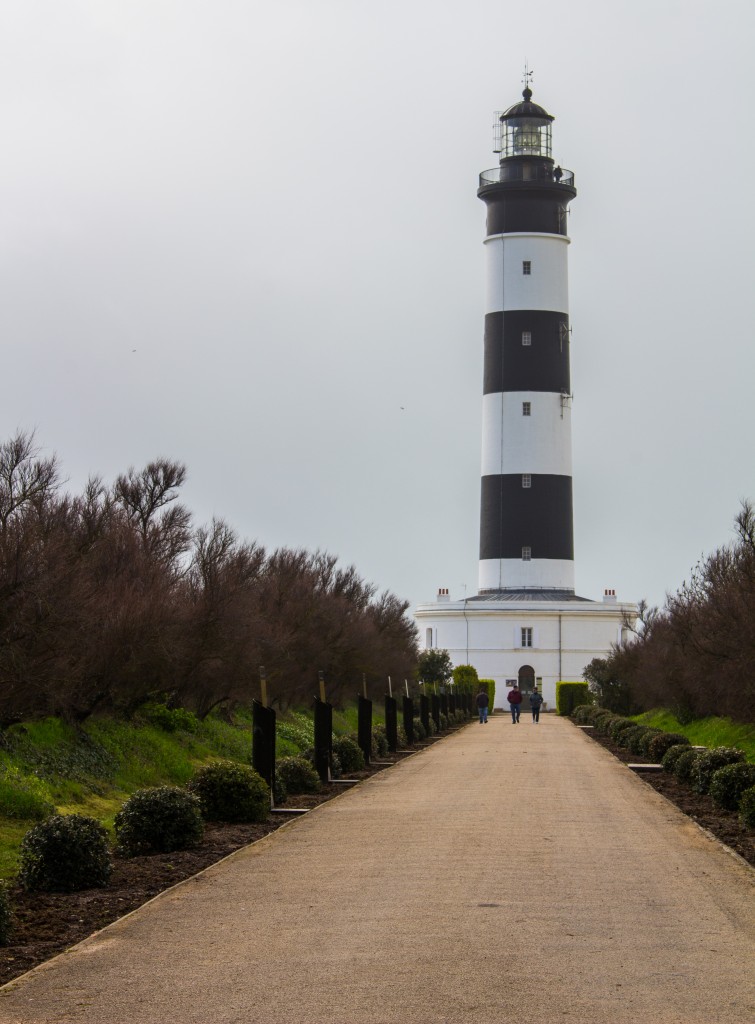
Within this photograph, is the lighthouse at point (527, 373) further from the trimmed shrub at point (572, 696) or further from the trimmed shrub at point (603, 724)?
the trimmed shrub at point (603, 724)

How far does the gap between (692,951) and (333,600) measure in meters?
29.5

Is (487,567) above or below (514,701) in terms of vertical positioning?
above

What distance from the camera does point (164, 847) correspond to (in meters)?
13.1

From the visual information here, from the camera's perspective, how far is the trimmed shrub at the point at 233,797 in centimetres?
1556

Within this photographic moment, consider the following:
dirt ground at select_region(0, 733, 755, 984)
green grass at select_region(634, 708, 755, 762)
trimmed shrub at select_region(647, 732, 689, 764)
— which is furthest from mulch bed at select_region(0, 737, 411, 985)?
green grass at select_region(634, 708, 755, 762)

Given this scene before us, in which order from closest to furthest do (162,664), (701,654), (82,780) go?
(82,780), (162,664), (701,654)

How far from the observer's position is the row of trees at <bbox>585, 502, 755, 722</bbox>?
24266mm

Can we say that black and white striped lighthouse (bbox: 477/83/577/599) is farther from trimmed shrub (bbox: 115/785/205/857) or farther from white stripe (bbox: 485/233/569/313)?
trimmed shrub (bbox: 115/785/205/857)

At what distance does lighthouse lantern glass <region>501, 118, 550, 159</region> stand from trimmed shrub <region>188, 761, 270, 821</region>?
50.3 meters

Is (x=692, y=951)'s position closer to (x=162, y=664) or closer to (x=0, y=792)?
(x=0, y=792)

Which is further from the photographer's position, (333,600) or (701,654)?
(333,600)

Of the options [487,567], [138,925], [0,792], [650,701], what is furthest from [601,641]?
[138,925]

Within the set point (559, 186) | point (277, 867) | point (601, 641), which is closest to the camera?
point (277, 867)

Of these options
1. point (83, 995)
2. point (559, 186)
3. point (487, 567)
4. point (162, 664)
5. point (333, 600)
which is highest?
point (559, 186)
